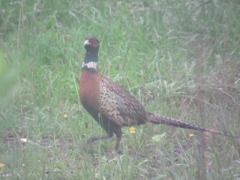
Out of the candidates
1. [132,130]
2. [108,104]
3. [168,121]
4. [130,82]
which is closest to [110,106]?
[108,104]

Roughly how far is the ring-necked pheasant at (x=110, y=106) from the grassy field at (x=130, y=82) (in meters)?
0.12

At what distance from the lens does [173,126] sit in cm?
557

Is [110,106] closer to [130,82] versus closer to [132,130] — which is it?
[132,130]

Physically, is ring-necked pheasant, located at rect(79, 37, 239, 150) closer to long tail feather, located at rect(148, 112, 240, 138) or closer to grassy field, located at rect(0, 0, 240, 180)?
long tail feather, located at rect(148, 112, 240, 138)

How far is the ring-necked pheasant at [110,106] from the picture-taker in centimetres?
536

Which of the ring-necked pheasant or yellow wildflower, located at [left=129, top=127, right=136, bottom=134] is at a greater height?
the ring-necked pheasant

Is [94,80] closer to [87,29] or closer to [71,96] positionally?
[71,96]

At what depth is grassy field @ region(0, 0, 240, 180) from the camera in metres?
4.47

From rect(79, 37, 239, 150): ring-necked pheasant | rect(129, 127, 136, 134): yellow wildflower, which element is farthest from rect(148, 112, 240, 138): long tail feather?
rect(129, 127, 136, 134): yellow wildflower

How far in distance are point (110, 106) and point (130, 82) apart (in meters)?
1.41

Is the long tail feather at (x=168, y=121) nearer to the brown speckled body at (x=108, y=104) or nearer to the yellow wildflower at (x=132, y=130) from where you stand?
the brown speckled body at (x=108, y=104)

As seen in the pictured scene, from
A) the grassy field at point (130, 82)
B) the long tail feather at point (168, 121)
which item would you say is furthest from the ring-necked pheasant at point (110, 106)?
the grassy field at point (130, 82)

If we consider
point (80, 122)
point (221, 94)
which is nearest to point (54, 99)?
point (80, 122)

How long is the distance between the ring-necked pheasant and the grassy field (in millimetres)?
118
